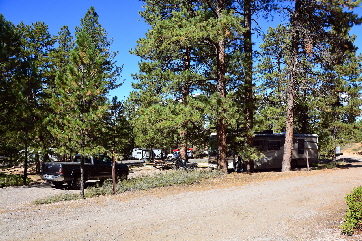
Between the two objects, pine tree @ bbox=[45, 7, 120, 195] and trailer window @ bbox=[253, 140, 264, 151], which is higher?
pine tree @ bbox=[45, 7, 120, 195]

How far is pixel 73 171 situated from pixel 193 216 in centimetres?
782

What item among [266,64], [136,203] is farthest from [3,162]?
[266,64]

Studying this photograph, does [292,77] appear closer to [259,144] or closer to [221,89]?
[221,89]

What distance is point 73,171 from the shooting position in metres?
12.7

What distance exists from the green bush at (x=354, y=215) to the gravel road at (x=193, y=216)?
155 millimetres

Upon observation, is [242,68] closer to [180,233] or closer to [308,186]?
[308,186]

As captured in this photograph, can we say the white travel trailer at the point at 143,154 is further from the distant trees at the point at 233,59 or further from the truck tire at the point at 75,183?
the truck tire at the point at 75,183

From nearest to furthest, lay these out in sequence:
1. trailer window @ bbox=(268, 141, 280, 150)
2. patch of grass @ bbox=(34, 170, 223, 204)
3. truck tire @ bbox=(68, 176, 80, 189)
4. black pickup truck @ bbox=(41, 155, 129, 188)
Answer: patch of grass @ bbox=(34, 170, 223, 204) → black pickup truck @ bbox=(41, 155, 129, 188) → truck tire @ bbox=(68, 176, 80, 189) → trailer window @ bbox=(268, 141, 280, 150)

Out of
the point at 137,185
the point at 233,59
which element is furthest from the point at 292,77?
the point at 137,185

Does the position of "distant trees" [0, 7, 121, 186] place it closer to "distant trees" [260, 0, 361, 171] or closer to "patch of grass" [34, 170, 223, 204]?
"patch of grass" [34, 170, 223, 204]

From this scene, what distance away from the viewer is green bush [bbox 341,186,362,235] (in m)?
5.10

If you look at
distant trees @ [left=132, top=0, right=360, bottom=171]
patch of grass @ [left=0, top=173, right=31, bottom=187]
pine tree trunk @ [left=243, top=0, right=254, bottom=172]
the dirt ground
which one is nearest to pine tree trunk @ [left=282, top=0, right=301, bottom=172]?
distant trees @ [left=132, top=0, right=360, bottom=171]

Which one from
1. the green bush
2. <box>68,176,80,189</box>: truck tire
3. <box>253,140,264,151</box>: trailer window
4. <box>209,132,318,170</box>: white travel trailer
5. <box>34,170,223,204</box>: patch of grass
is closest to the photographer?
the green bush

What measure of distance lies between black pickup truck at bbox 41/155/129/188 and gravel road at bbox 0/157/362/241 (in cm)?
234
